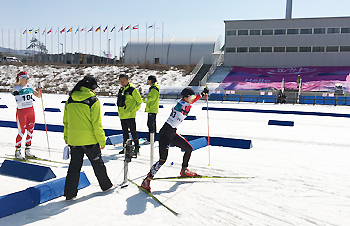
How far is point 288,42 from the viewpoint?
4322 centimetres

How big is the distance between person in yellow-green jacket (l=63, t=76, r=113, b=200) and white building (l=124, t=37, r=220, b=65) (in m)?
47.0

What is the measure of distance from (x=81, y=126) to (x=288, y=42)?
141 feet

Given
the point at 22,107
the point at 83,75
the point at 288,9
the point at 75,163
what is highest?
the point at 288,9

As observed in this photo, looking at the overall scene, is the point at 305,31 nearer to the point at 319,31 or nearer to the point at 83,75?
the point at 319,31

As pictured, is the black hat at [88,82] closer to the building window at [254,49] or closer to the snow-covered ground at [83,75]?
the snow-covered ground at [83,75]

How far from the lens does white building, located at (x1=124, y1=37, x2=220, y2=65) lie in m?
52.4

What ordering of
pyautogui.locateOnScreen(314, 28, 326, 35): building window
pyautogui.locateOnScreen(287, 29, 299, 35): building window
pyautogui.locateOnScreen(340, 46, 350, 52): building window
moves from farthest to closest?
pyautogui.locateOnScreen(287, 29, 299, 35): building window
pyautogui.locateOnScreen(314, 28, 326, 35): building window
pyautogui.locateOnScreen(340, 46, 350, 52): building window

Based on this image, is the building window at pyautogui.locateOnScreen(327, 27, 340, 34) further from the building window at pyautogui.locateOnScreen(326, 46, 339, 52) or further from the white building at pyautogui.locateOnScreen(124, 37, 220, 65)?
the white building at pyautogui.locateOnScreen(124, 37, 220, 65)

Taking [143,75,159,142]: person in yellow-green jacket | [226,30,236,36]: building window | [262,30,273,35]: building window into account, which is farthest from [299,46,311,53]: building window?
[143,75,159,142]: person in yellow-green jacket

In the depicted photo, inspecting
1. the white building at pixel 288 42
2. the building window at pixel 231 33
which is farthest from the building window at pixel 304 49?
the building window at pixel 231 33

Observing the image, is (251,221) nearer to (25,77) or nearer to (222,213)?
(222,213)

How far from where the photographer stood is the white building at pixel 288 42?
41.7 m

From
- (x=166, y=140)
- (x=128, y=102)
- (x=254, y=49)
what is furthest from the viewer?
(x=254, y=49)

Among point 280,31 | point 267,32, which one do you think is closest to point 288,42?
point 280,31
